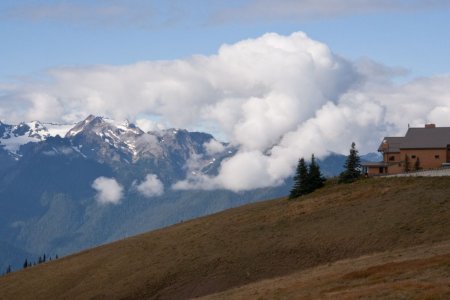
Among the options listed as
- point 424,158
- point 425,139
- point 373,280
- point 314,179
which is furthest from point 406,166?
point 373,280

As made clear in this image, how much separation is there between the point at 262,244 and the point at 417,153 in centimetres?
4066

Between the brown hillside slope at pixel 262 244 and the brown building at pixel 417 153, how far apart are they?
18.9 m

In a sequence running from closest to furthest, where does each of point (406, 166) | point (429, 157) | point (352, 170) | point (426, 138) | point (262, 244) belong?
point (262, 244) < point (352, 170) < point (406, 166) < point (429, 157) < point (426, 138)

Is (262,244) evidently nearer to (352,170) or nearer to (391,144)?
(352,170)

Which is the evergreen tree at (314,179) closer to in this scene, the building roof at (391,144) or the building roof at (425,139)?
the building roof at (425,139)

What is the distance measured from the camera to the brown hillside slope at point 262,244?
219 ft

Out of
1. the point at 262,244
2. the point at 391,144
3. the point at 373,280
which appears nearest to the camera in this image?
the point at 373,280

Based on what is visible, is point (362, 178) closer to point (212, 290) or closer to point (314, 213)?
point (314, 213)

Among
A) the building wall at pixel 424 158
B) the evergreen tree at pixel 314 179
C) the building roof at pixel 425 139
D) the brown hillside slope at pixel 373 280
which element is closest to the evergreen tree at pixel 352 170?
the evergreen tree at pixel 314 179

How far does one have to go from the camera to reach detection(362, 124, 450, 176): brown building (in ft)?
346

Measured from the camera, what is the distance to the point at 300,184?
97.9 m

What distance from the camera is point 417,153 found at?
107125 millimetres

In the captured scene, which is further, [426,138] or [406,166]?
[426,138]

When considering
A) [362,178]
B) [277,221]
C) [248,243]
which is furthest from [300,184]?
[248,243]
